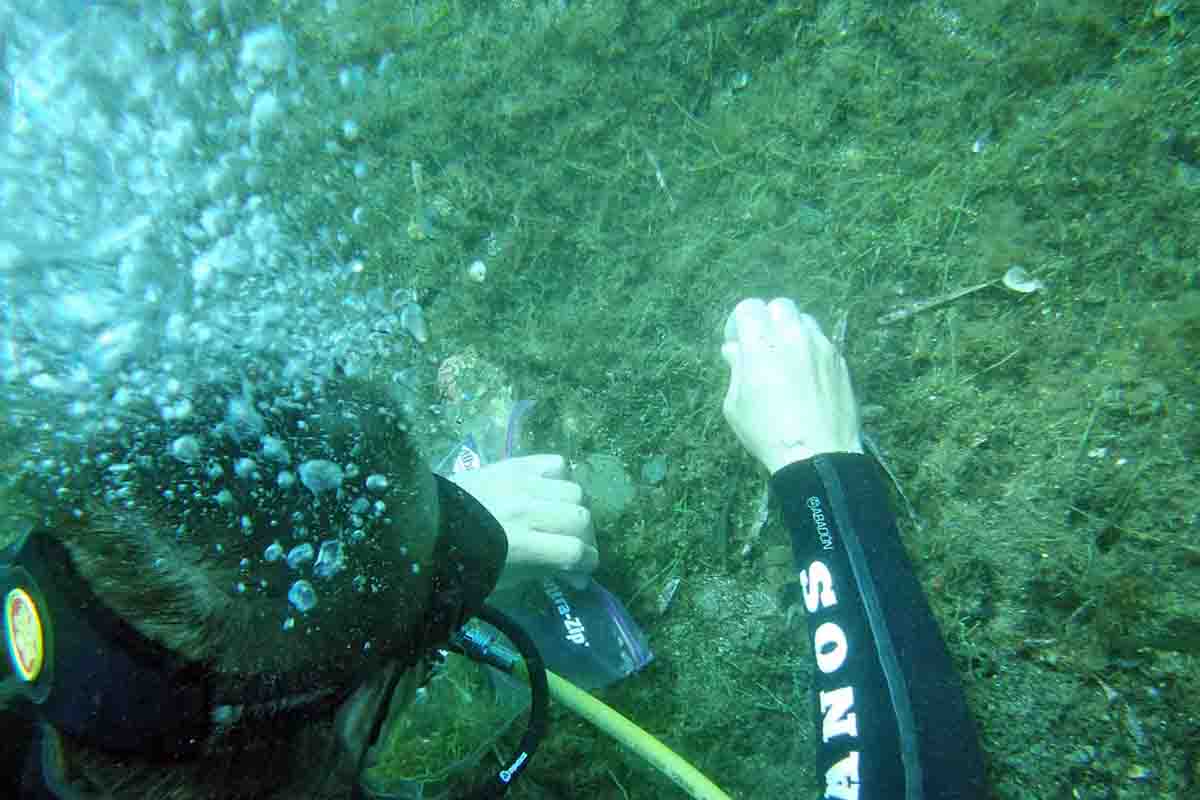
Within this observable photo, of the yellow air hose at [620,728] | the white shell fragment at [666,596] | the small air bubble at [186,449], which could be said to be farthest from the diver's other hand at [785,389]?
the small air bubble at [186,449]

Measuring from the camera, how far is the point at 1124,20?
2396 millimetres

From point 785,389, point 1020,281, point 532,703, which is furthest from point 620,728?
point 1020,281

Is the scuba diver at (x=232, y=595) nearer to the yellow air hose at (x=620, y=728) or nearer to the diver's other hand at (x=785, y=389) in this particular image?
the yellow air hose at (x=620, y=728)

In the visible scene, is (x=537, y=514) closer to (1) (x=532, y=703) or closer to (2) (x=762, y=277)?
(1) (x=532, y=703)

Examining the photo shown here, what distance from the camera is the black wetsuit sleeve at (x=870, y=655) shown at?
72.1 inches

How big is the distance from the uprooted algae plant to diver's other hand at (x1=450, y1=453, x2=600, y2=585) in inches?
11.1

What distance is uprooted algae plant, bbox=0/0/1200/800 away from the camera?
2223mm

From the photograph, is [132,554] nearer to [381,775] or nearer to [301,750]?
[301,750]

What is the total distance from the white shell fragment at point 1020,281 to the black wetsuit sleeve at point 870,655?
88cm

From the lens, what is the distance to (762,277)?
270 centimetres

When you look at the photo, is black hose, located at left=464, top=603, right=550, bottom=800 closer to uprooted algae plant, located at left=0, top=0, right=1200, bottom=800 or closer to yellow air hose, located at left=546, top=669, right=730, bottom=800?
yellow air hose, located at left=546, top=669, right=730, bottom=800

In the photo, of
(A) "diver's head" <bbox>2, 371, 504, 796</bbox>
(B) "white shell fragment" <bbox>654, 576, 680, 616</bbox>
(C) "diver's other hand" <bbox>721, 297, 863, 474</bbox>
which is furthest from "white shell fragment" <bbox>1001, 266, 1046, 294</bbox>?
(A) "diver's head" <bbox>2, 371, 504, 796</bbox>

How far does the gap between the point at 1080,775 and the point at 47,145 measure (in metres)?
4.23

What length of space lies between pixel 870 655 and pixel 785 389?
88cm
